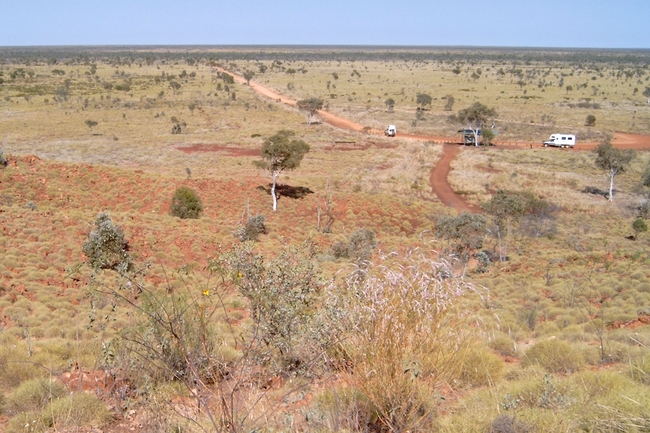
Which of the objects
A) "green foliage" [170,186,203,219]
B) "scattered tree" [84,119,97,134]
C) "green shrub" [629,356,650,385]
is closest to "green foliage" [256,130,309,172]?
"green foliage" [170,186,203,219]

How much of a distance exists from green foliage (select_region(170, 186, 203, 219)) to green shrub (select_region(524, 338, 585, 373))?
55.8 ft

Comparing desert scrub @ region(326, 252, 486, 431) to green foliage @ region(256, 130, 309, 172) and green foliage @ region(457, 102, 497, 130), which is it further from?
green foliage @ region(457, 102, 497, 130)

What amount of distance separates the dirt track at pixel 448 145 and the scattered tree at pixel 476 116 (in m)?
2.00

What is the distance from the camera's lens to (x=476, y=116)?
44938mm

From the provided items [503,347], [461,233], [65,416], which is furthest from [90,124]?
[503,347]

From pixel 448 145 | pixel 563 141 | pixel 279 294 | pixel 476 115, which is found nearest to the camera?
pixel 279 294

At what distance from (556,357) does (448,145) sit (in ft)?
131

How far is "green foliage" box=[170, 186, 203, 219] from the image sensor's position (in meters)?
21.6

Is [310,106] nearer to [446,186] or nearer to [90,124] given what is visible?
[90,124]

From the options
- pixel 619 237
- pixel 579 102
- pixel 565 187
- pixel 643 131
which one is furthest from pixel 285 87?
pixel 619 237

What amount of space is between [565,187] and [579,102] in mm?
41864

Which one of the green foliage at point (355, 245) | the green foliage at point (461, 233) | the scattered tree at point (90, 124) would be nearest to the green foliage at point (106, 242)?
the green foliage at point (355, 245)

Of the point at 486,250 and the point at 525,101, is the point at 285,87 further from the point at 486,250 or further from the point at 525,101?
the point at 486,250

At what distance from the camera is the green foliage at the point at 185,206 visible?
70.9 feet
